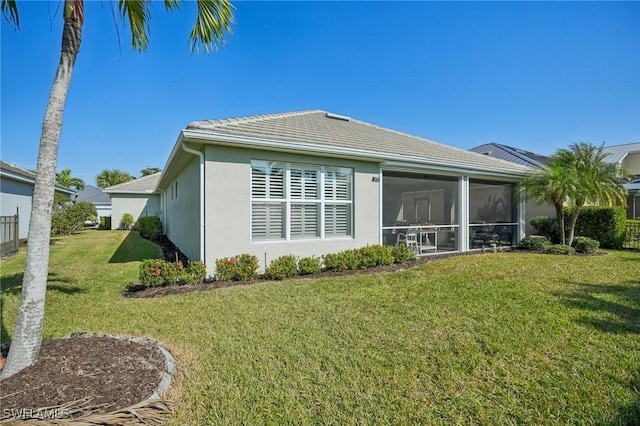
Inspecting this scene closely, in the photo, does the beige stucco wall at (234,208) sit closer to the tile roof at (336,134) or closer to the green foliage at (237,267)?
the green foliage at (237,267)

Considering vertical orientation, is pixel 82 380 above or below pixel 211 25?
below

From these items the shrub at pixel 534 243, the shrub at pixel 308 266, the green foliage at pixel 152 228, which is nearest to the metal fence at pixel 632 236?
the shrub at pixel 534 243

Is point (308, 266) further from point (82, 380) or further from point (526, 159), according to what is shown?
point (526, 159)

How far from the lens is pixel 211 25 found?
Result: 5188 millimetres

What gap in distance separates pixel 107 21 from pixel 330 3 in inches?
314

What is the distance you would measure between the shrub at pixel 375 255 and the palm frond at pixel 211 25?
22.0 feet

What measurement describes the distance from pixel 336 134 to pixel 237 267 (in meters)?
5.86

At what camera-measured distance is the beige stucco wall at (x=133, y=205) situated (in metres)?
30.1

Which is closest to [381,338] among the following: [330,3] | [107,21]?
[107,21]

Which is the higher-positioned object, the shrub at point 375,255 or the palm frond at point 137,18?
the palm frond at point 137,18

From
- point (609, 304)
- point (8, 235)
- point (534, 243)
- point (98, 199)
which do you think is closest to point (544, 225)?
point (534, 243)

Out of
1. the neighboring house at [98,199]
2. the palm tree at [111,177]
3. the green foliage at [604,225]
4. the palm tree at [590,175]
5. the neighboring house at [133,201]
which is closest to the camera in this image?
the palm tree at [590,175]

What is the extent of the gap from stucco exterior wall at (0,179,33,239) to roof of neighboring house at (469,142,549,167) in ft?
93.3

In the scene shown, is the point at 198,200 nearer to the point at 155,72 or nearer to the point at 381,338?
the point at 155,72
